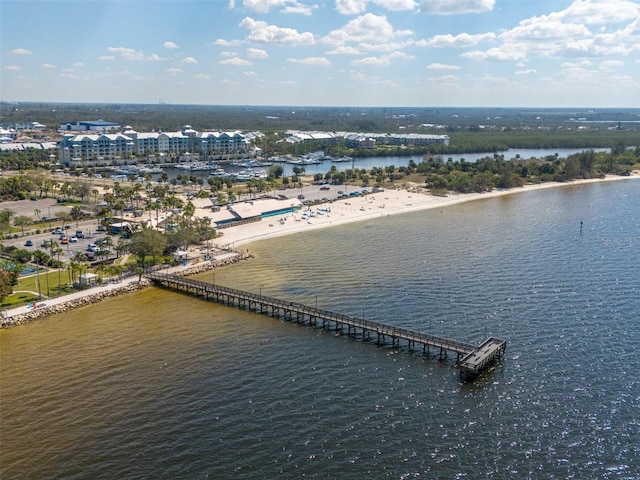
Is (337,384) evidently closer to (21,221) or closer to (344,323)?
(344,323)

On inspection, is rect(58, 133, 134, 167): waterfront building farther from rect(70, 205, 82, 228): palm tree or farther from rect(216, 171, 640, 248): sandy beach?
rect(216, 171, 640, 248): sandy beach

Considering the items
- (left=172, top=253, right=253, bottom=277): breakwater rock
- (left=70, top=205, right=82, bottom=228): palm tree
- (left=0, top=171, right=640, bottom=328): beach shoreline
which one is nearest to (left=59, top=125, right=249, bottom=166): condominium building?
(left=70, top=205, right=82, bottom=228): palm tree

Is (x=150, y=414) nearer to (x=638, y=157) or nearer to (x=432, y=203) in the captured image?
(x=432, y=203)

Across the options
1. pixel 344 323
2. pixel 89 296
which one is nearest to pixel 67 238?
pixel 89 296

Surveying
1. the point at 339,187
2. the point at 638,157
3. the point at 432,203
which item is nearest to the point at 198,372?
the point at 432,203

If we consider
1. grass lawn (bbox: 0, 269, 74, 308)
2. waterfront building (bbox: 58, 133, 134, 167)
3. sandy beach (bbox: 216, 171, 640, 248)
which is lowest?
grass lawn (bbox: 0, 269, 74, 308)
